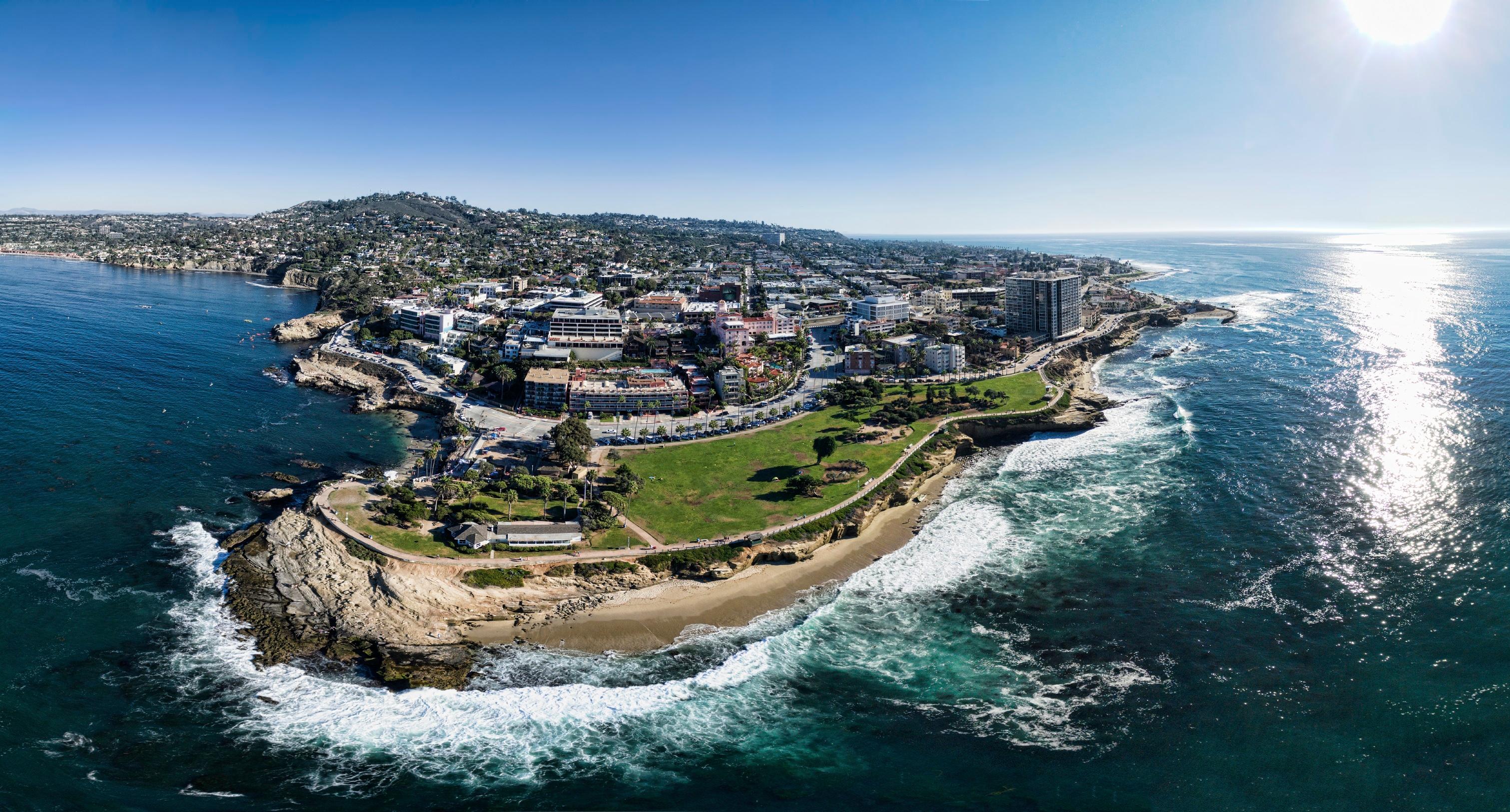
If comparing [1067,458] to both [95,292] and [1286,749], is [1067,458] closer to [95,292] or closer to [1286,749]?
[1286,749]

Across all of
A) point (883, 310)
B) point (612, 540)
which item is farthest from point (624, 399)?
point (883, 310)

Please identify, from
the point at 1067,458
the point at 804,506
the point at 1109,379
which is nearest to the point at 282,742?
the point at 804,506

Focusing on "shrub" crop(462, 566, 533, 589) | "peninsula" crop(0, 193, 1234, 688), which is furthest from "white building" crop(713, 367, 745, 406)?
"shrub" crop(462, 566, 533, 589)

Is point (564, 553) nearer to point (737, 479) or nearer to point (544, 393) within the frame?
point (737, 479)

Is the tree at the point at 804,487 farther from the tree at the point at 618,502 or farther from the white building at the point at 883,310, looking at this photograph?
the white building at the point at 883,310

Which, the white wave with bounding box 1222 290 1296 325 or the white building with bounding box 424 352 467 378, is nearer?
the white building with bounding box 424 352 467 378

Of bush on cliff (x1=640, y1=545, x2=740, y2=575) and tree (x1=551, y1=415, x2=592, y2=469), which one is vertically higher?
tree (x1=551, y1=415, x2=592, y2=469)

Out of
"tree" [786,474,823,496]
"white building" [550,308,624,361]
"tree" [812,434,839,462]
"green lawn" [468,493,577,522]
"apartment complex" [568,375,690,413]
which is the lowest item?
"green lawn" [468,493,577,522]

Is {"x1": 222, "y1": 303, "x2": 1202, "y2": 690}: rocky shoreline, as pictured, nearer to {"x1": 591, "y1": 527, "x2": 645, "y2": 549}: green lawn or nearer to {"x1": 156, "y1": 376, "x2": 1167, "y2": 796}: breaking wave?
{"x1": 156, "y1": 376, "x2": 1167, "y2": 796}: breaking wave
